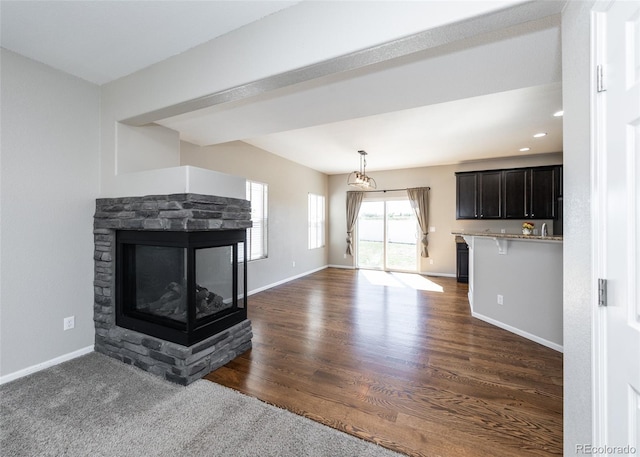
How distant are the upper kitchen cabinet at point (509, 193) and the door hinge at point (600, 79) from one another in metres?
5.62

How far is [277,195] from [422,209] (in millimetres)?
3724

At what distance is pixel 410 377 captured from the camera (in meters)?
2.32

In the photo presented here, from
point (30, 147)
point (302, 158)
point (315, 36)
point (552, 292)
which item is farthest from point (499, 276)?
point (30, 147)

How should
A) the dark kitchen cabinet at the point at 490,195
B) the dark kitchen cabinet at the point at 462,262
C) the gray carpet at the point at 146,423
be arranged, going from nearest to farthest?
1. the gray carpet at the point at 146,423
2. the dark kitchen cabinet at the point at 490,195
3. the dark kitchen cabinet at the point at 462,262

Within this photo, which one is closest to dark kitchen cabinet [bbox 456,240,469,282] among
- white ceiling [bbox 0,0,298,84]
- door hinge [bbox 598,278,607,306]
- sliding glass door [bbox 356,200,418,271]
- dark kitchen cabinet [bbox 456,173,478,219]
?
dark kitchen cabinet [bbox 456,173,478,219]

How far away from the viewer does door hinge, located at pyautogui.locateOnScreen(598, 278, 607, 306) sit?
1.01 m

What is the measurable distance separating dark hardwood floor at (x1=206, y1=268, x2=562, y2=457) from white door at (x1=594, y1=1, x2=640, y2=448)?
0.90 metres

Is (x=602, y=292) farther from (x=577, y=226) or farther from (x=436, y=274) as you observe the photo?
(x=436, y=274)

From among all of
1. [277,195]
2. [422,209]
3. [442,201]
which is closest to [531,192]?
[442,201]

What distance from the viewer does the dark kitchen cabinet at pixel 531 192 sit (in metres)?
5.46

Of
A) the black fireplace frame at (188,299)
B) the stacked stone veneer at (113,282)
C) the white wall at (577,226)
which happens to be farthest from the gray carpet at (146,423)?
the white wall at (577,226)

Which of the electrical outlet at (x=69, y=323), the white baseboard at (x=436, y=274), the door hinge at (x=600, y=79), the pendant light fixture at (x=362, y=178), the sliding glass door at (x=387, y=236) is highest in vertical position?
the pendant light fixture at (x=362, y=178)

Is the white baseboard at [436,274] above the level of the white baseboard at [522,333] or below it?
above

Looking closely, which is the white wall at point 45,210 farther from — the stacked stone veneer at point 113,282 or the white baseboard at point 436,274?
the white baseboard at point 436,274
